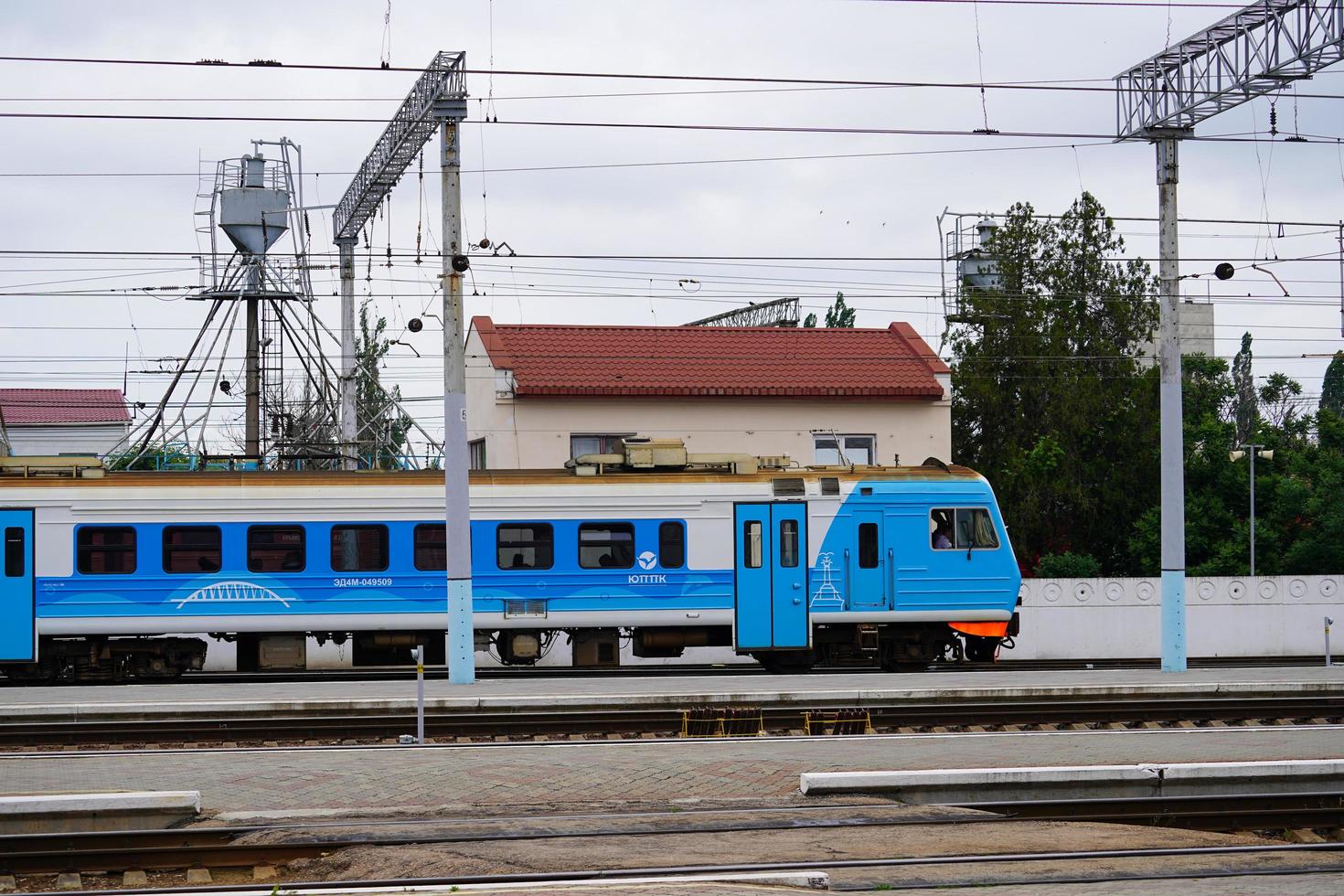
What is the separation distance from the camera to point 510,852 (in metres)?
11.0

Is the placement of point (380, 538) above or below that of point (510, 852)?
above

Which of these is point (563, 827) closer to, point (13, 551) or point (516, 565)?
point (516, 565)

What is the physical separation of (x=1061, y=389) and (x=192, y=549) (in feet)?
91.9

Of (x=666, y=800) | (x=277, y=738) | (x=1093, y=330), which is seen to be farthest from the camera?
(x=1093, y=330)

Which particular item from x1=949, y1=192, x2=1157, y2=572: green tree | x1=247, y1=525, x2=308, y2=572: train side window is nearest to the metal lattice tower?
x1=949, y1=192, x2=1157, y2=572: green tree

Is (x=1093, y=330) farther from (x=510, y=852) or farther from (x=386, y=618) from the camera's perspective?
(x=510, y=852)

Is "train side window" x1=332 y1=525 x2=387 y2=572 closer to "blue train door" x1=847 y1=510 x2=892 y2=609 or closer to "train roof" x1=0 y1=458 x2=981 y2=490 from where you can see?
"train roof" x1=0 y1=458 x2=981 y2=490

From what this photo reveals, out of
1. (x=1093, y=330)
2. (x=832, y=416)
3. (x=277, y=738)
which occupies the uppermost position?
(x=1093, y=330)

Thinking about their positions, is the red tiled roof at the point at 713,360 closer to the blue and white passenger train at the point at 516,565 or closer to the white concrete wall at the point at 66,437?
the blue and white passenger train at the point at 516,565

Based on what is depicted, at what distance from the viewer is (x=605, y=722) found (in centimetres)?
1848

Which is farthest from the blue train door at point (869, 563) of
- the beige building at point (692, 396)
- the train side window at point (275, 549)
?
the beige building at point (692, 396)

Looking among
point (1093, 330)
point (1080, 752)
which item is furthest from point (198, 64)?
point (1093, 330)

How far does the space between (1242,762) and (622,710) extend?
8542 mm

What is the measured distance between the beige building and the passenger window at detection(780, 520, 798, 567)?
12.9 metres
